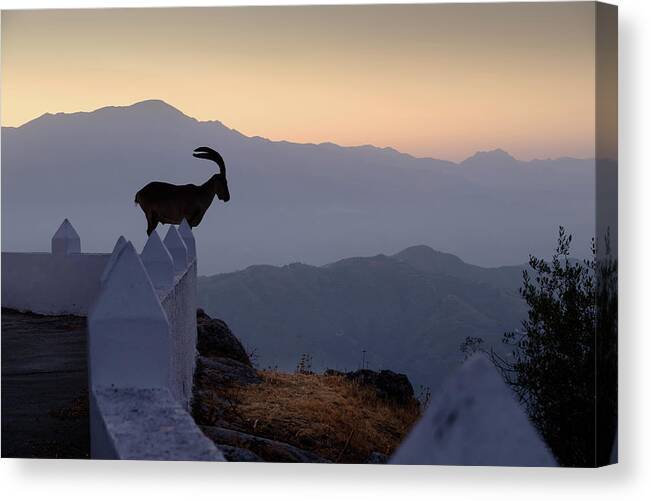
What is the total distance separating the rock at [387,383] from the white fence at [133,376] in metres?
7.13

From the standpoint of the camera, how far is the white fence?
6.07 meters

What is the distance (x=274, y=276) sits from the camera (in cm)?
1788

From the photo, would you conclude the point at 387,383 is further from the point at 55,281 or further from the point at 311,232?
the point at 55,281

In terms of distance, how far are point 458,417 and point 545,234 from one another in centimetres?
799

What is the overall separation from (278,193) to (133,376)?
8247 mm

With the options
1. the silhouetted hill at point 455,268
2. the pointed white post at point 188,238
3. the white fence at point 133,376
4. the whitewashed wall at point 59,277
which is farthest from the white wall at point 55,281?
the white fence at point 133,376

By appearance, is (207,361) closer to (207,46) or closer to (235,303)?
(235,303)

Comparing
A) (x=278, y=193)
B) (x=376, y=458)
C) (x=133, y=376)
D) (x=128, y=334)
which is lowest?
(x=376, y=458)

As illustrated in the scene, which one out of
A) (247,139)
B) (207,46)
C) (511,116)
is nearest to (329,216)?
(247,139)

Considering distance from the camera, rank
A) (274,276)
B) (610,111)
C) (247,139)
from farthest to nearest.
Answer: (274,276) < (247,139) < (610,111)

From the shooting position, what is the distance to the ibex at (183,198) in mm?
12541

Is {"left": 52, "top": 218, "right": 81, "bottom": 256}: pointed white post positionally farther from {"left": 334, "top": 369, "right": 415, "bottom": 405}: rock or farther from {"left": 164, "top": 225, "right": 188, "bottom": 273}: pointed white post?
{"left": 334, "top": 369, "right": 415, "bottom": 405}: rock

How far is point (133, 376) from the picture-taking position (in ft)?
22.2

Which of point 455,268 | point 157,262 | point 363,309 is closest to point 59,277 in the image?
point 157,262
